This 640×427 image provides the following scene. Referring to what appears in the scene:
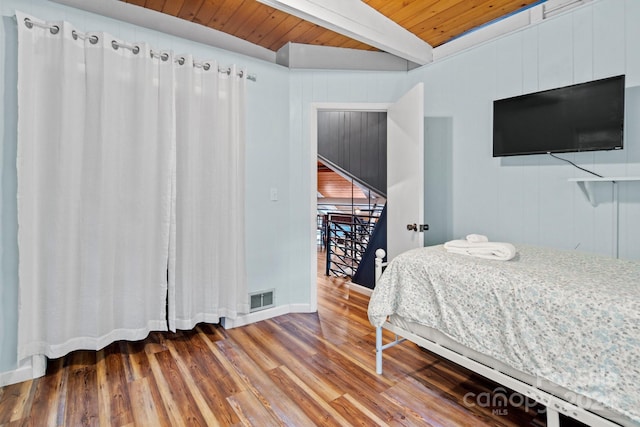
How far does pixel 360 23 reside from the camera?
233 cm

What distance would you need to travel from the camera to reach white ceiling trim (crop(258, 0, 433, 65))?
2076 mm

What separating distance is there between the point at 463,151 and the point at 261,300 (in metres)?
2.17

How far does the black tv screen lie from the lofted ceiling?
0.66 metres

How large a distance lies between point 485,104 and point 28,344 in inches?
136

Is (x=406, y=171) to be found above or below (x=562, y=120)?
below

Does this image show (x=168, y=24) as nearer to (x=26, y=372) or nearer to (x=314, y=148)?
(x=314, y=148)

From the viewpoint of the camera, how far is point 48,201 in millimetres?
2006

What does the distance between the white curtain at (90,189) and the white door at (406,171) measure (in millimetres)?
1838

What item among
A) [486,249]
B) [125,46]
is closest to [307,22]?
[125,46]

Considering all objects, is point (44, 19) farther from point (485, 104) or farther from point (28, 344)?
point (485, 104)

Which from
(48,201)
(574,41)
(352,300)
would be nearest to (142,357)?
(48,201)

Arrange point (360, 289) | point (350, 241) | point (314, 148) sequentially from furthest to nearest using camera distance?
1. point (350, 241)
2. point (360, 289)
3. point (314, 148)

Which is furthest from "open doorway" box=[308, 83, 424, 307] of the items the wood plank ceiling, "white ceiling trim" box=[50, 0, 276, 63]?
"white ceiling trim" box=[50, 0, 276, 63]

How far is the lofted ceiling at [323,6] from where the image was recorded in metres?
2.25
